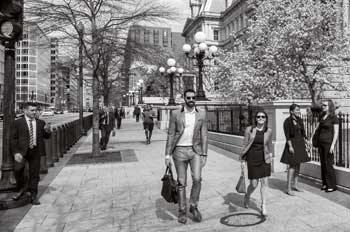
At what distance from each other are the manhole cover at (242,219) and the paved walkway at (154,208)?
10 millimetres

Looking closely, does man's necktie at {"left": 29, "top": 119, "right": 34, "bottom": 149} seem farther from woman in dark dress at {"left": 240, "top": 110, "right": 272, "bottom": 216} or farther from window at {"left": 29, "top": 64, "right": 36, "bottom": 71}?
window at {"left": 29, "top": 64, "right": 36, "bottom": 71}

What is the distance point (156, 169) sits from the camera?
10.2m

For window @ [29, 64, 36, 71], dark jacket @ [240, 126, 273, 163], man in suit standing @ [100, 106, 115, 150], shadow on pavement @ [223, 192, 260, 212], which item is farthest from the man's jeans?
window @ [29, 64, 36, 71]

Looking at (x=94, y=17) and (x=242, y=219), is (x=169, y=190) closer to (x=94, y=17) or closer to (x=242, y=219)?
(x=242, y=219)

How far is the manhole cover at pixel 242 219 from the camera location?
5.21m

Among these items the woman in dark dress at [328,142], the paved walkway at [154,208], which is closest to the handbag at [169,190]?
the paved walkway at [154,208]

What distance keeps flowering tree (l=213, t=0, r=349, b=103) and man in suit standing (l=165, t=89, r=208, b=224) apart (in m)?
19.3

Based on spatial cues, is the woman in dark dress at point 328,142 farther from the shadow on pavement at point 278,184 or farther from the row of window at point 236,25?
the row of window at point 236,25

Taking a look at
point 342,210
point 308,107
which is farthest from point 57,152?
point 342,210

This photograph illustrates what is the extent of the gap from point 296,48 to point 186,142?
807 inches

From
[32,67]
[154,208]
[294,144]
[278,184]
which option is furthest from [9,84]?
[32,67]

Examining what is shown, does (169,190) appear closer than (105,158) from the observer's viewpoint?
Yes

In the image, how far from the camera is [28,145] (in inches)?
250

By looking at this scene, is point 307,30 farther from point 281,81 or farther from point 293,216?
point 293,216
